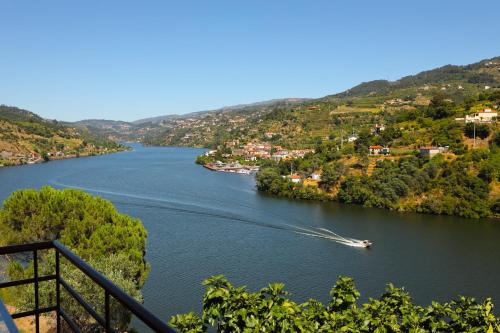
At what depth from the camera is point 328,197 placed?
41.2 metres

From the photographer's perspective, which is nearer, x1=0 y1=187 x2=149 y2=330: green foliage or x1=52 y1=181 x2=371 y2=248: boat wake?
x1=0 y1=187 x2=149 y2=330: green foliage

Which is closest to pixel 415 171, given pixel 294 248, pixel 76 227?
pixel 294 248

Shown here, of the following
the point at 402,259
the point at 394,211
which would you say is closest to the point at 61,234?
the point at 402,259

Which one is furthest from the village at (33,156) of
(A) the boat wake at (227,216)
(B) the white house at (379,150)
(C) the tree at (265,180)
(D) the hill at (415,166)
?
(B) the white house at (379,150)

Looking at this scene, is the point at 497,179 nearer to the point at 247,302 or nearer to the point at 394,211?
the point at 394,211

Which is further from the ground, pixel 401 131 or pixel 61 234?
pixel 401 131

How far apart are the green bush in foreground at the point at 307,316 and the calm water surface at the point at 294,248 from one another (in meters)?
8.75

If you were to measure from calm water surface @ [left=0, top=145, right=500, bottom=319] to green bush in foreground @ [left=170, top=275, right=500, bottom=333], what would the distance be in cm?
875

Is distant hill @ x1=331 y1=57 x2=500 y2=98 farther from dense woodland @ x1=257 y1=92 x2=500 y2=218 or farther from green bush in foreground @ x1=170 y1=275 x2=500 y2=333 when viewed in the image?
green bush in foreground @ x1=170 y1=275 x2=500 y2=333

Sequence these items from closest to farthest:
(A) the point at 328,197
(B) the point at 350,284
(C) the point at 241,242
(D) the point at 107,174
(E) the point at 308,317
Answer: (E) the point at 308,317 → (B) the point at 350,284 → (C) the point at 241,242 → (A) the point at 328,197 → (D) the point at 107,174

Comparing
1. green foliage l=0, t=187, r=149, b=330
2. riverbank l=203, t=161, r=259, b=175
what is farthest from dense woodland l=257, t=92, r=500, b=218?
green foliage l=0, t=187, r=149, b=330

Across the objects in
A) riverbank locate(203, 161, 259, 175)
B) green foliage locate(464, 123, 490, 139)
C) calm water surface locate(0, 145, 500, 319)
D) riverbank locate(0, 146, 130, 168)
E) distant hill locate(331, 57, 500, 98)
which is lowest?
calm water surface locate(0, 145, 500, 319)

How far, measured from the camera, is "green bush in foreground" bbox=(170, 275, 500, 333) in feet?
22.7

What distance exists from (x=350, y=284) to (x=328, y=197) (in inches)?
1268
